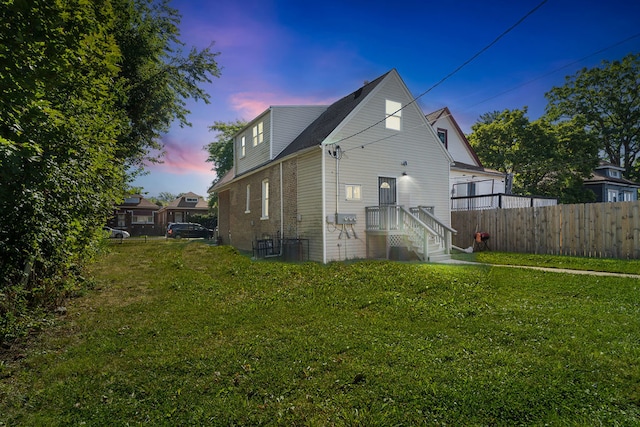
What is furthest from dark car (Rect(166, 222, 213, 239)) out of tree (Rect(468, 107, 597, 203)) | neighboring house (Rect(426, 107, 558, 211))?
tree (Rect(468, 107, 597, 203))

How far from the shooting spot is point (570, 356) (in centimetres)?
371

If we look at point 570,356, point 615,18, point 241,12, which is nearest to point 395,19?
point 241,12

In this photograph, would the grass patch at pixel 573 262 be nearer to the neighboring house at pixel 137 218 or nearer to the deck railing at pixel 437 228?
the deck railing at pixel 437 228

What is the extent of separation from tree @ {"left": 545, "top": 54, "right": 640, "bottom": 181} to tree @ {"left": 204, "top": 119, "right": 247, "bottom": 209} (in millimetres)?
36585

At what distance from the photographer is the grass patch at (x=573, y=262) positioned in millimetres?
8992

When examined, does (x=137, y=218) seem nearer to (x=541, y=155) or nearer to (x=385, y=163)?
(x=385, y=163)

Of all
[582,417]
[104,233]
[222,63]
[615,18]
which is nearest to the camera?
[582,417]

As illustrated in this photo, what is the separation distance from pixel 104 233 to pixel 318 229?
6891mm

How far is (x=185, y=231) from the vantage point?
29656mm

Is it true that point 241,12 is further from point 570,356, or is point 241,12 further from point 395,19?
A: point 570,356

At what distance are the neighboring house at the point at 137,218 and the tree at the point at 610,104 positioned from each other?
5120cm

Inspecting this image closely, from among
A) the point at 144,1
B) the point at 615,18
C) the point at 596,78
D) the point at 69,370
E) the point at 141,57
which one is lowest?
the point at 69,370

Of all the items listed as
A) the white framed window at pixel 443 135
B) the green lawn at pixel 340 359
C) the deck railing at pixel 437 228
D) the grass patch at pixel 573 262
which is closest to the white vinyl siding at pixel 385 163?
the deck railing at pixel 437 228

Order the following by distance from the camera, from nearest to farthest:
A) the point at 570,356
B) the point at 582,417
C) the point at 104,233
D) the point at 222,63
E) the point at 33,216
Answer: the point at 582,417
the point at 570,356
the point at 33,216
the point at 104,233
the point at 222,63
